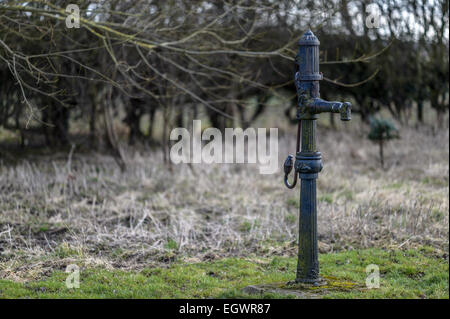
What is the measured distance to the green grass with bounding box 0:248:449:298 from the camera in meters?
4.85

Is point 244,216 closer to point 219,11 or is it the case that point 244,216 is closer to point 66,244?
point 66,244

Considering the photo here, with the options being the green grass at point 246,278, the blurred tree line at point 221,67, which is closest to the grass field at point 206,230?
the green grass at point 246,278

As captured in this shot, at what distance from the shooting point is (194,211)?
27.9ft

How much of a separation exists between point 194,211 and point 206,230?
1.06 meters

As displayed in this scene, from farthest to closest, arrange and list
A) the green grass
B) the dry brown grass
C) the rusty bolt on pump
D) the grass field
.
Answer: the dry brown grass
the grass field
the green grass
the rusty bolt on pump

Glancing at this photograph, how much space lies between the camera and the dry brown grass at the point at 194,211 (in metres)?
6.50

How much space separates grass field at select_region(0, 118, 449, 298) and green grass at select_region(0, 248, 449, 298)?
0.02 meters

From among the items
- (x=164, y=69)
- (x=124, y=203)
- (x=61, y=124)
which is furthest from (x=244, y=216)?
(x=61, y=124)

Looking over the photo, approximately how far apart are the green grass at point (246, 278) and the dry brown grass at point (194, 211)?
34cm

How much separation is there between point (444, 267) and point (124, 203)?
188 inches

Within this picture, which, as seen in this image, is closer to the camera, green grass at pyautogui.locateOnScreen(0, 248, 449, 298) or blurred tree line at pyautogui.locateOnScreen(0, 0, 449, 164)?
green grass at pyautogui.locateOnScreen(0, 248, 449, 298)

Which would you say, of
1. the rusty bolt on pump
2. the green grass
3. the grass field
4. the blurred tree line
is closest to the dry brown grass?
the grass field

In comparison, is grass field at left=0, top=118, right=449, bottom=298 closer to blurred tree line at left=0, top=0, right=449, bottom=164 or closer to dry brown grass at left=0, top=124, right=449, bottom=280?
dry brown grass at left=0, top=124, right=449, bottom=280

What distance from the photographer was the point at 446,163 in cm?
1230
